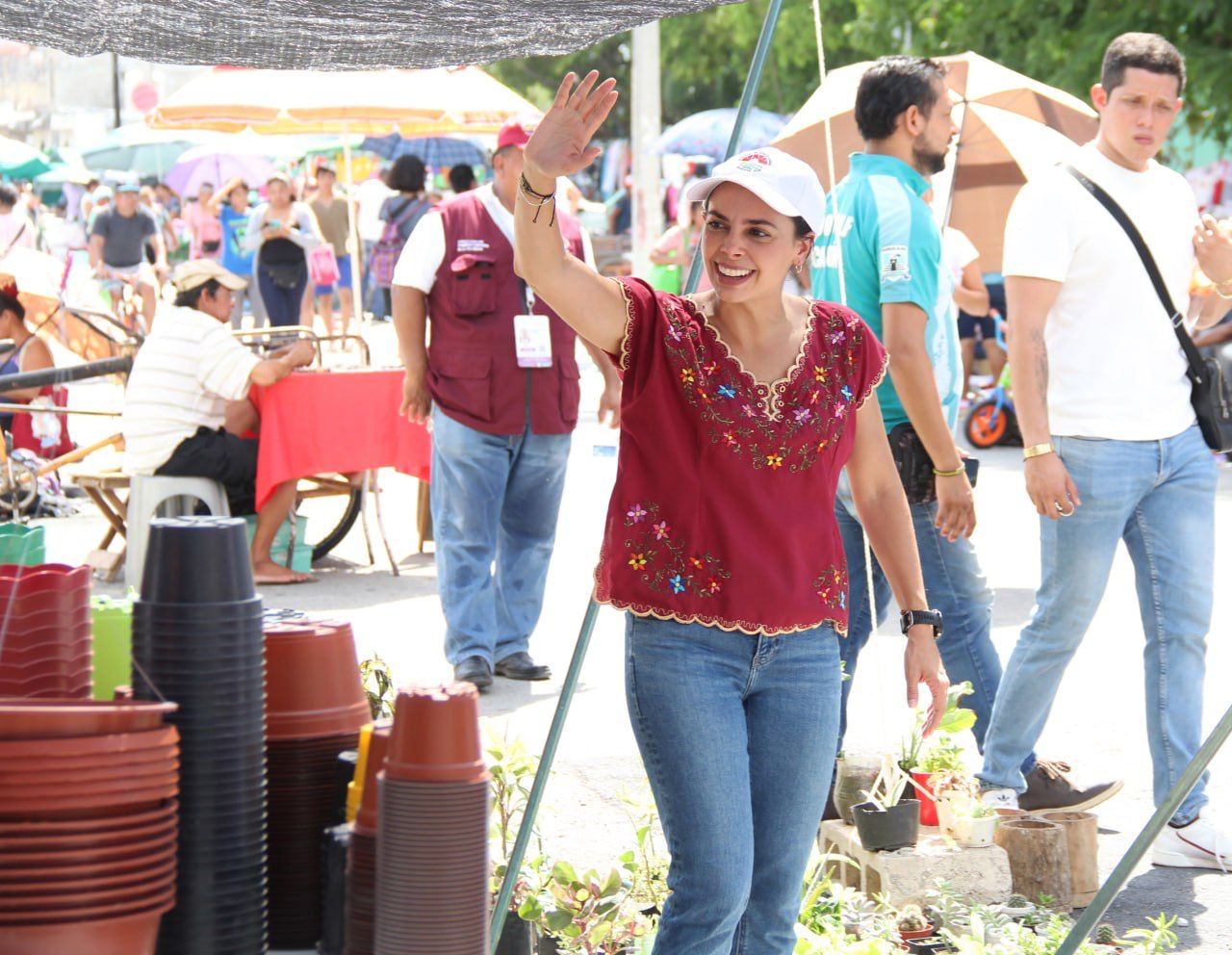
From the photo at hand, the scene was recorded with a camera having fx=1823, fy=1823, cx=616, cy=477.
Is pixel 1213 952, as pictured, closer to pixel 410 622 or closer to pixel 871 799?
pixel 871 799

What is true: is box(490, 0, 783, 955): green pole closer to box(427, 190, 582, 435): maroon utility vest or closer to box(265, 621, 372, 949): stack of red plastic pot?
box(265, 621, 372, 949): stack of red plastic pot

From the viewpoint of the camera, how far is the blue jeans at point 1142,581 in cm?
483

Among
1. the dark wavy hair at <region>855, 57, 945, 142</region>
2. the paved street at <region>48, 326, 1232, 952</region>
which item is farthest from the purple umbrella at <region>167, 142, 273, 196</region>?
the dark wavy hair at <region>855, 57, 945, 142</region>

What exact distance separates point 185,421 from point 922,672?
226 inches

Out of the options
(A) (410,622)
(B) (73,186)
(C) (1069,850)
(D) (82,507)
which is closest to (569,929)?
(C) (1069,850)

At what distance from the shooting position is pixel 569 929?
3.83 m

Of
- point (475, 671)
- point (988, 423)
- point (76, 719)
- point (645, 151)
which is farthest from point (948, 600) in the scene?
point (645, 151)

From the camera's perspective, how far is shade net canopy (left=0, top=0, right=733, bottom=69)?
3.11 meters

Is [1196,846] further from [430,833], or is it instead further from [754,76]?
[430,833]

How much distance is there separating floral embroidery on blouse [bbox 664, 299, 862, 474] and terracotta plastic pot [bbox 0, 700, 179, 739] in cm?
136

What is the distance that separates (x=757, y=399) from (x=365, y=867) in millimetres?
1340

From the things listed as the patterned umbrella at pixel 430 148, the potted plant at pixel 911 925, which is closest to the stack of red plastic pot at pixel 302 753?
the potted plant at pixel 911 925

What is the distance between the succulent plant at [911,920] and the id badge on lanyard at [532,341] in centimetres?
327

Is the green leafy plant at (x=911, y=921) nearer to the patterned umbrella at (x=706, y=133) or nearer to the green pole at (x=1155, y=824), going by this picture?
the green pole at (x=1155, y=824)
